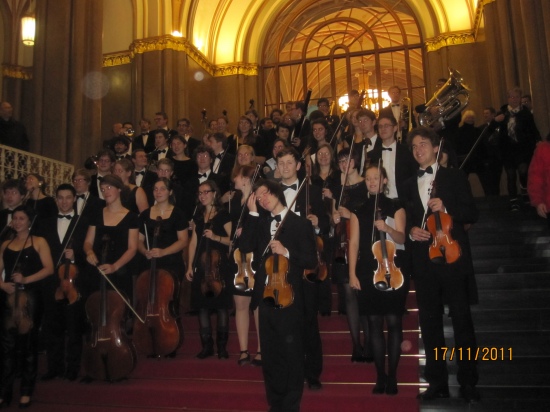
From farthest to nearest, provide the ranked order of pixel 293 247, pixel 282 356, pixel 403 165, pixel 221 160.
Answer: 1. pixel 221 160
2. pixel 403 165
3. pixel 293 247
4. pixel 282 356

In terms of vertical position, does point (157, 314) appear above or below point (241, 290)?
below

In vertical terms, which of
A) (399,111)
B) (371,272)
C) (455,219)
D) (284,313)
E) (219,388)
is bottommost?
(219,388)

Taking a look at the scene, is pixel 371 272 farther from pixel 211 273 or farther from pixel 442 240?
pixel 211 273

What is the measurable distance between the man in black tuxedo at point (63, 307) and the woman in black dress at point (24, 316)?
6.6 inches

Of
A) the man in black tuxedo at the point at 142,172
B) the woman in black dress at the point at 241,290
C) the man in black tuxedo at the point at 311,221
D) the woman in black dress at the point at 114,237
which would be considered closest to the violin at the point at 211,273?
the woman in black dress at the point at 241,290

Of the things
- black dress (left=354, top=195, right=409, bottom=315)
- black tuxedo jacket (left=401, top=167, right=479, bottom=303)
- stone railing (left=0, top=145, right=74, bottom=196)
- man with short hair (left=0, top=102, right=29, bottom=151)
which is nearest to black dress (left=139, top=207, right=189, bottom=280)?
black dress (left=354, top=195, right=409, bottom=315)

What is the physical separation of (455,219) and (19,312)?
11.0ft

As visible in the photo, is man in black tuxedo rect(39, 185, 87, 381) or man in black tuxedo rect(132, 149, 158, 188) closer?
man in black tuxedo rect(39, 185, 87, 381)

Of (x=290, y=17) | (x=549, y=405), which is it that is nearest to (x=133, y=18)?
(x=290, y=17)

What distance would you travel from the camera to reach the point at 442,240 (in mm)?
3342

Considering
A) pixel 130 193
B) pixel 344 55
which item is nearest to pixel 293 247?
pixel 130 193

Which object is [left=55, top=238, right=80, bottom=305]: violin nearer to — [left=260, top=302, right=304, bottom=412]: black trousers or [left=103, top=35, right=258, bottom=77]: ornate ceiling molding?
[left=260, top=302, right=304, bottom=412]: black trousers

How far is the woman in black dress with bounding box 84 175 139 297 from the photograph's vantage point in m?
4.65

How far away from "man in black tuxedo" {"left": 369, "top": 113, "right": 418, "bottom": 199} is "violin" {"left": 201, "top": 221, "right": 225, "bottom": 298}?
1.57m
